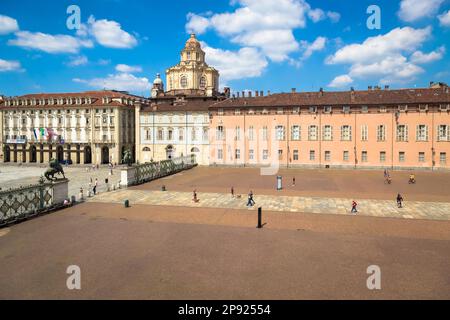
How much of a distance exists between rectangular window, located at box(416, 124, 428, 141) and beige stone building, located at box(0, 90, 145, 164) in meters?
49.0

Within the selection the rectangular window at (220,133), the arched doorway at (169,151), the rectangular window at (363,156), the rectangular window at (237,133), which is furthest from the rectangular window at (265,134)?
the arched doorway at (169,151)

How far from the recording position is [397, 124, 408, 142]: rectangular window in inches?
1935

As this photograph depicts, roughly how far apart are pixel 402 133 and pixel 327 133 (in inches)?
433

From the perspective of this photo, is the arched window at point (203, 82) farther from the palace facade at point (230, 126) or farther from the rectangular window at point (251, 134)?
the rectangular window at point (251, 134)

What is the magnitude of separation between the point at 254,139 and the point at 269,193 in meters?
25.2

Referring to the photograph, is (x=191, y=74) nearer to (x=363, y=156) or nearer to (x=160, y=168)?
(x=160, y=168)

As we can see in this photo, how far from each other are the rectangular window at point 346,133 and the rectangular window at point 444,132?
12.4 meters

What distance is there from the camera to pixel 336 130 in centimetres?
5200

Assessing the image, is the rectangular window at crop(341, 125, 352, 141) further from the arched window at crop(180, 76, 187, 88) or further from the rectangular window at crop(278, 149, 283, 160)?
the arched window at crop(180, 76, 187, 88)

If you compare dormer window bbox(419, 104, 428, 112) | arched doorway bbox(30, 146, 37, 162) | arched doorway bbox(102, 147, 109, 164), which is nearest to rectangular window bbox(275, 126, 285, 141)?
dormer window bbox(419, 104, 428, 112)

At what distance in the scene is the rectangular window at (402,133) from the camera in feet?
161

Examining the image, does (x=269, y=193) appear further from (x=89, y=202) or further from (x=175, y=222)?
(x=89, y=202)

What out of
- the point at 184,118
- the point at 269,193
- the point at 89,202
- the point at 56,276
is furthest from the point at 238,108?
the point at 56,276
